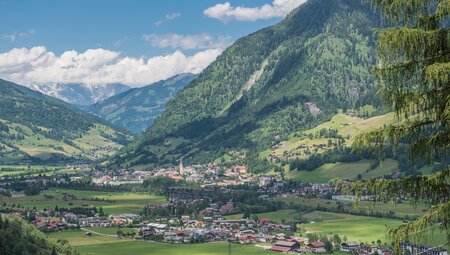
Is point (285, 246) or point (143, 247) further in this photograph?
point (143, 247)

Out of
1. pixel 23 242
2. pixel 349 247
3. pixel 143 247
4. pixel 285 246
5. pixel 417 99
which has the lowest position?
pixel 349 247

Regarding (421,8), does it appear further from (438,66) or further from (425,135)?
(425,135)

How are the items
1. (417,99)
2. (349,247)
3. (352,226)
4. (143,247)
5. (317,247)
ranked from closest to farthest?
(417,99) → (317,247) → (349,247) → (143,247) → (352,226)

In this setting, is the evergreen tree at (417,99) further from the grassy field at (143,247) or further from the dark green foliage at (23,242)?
the grassy field at (143,247)

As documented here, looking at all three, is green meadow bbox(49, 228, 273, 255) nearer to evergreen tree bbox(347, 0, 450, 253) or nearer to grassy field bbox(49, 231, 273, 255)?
grassy field bbox(49, 231, 273, 255)

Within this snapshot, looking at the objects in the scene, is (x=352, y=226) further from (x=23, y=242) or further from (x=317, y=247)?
(x=23, y=242)

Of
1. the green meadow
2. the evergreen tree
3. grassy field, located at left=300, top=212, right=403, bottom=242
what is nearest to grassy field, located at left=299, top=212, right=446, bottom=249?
grassy field, located at left=300, top=212, right=403, bottom=242

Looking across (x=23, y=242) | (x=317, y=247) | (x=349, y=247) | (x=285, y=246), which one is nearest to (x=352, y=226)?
(x=349, y=247)

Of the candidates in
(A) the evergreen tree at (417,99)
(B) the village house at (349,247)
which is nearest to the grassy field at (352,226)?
(B) the village house at (349,247)
